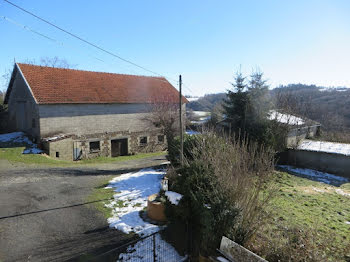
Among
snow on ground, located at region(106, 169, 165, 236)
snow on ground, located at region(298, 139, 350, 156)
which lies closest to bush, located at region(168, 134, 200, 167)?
snow on ground, located at region(106, 169, 165, 236)

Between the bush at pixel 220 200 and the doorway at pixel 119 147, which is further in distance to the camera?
the doorway at pixel 119 147

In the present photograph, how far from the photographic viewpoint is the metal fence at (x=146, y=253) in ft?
18.6

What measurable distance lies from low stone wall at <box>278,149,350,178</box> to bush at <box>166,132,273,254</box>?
1558 centimetres

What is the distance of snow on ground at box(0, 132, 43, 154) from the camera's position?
16.4 meters

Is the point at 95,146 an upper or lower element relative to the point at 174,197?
lower

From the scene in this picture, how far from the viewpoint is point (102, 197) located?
9.66 metres

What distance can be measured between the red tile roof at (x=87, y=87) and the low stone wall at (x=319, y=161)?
1259 cm

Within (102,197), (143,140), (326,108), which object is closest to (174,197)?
(102,197)

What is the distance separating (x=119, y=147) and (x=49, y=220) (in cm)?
1451

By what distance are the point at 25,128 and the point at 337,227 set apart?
22.4 m

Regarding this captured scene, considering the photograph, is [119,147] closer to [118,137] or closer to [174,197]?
[118,137]

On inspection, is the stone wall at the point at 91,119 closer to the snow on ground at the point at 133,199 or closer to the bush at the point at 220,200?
the snow on ground at the point at 133,199

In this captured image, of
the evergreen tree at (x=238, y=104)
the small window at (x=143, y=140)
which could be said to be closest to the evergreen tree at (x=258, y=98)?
the evergreen tree at (x=238, y=104)

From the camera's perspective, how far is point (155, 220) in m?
7.57
